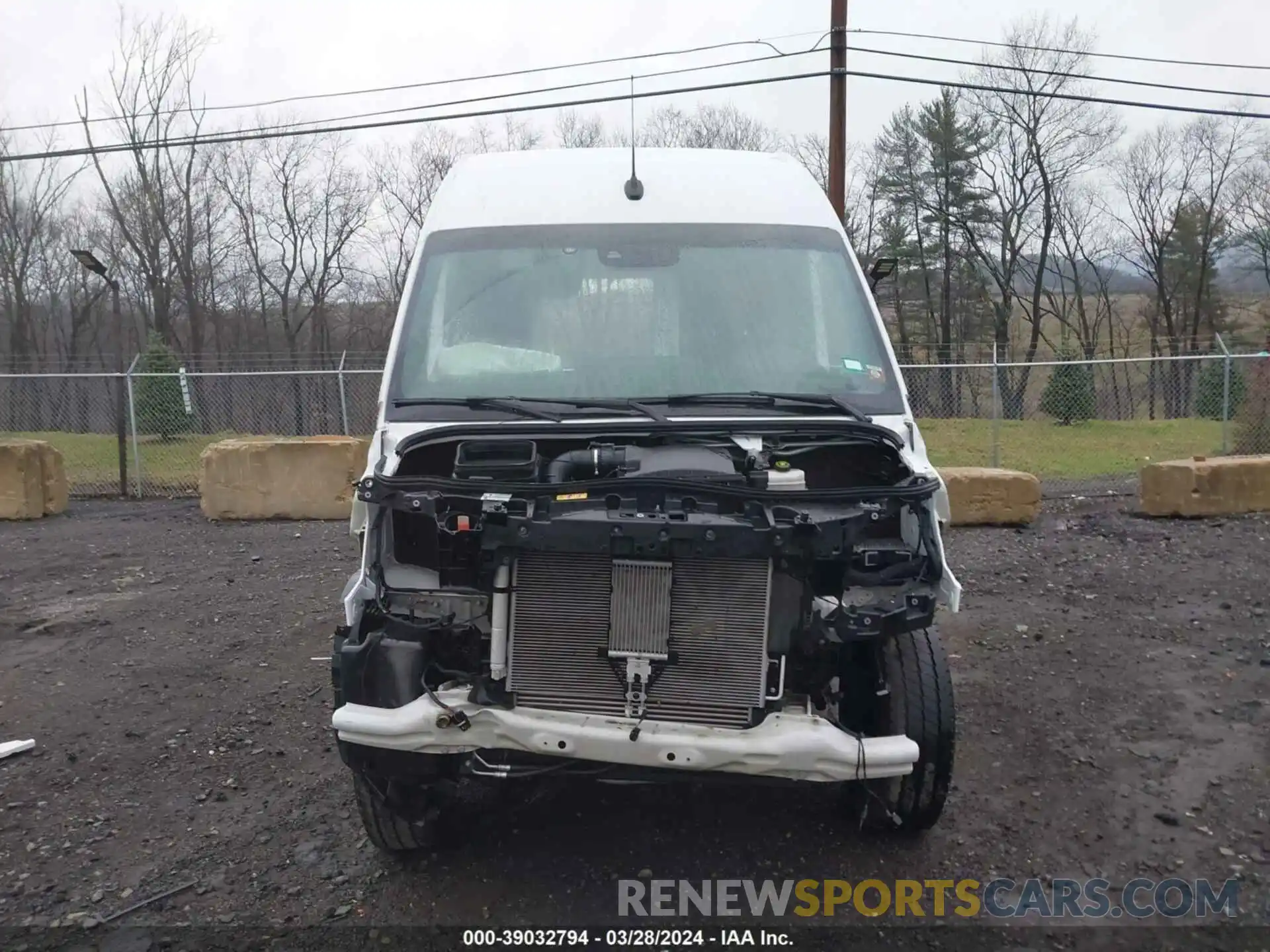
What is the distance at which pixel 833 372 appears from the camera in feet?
12.5

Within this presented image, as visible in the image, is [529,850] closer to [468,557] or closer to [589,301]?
[468,557]

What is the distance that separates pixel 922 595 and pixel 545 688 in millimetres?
1198

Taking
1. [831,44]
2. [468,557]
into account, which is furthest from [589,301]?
[831,44]

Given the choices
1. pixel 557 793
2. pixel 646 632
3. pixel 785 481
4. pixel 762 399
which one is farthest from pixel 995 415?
pixel 646 632

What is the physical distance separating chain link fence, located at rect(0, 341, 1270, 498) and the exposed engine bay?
8760 mm

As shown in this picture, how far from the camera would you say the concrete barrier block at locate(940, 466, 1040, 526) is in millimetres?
9406

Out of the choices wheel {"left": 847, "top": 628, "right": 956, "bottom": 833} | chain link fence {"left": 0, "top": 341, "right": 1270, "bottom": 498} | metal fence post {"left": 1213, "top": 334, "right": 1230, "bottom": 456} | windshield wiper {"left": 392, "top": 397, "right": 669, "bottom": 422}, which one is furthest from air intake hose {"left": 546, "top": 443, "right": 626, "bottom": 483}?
metal fence post {"left": 1213, "top": 334, "right": 1230, "bottom": 456}

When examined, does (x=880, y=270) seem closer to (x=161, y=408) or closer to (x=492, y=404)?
(x=492, y=404)

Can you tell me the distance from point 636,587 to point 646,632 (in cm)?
14

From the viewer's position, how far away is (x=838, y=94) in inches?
531

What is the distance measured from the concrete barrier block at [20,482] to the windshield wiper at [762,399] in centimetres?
1020

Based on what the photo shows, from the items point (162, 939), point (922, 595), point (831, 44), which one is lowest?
point (162, 939)

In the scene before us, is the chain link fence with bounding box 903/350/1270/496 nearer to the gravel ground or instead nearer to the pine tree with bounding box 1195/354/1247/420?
the pine tree with bounding box 1195/354/1247/420

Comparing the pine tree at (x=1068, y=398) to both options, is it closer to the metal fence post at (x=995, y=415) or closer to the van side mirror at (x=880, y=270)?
the metal fence post at (x=995, y=415)
